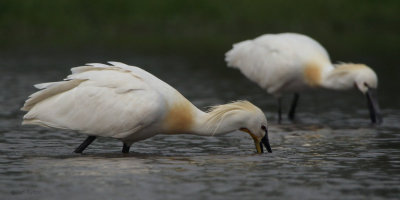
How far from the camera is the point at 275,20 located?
108 feet

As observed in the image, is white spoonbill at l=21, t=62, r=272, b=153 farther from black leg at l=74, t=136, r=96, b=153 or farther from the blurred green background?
the blurred green background

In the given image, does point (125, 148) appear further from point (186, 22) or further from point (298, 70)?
point (186, 22)

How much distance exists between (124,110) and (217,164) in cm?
123

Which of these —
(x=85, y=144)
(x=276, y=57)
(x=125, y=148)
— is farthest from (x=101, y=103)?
(x=276, y=57)

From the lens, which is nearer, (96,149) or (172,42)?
(96,149)

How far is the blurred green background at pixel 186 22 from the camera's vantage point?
32.9 metres

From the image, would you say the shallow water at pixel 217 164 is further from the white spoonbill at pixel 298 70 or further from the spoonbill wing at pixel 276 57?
the spoonbill wing at pixel 276 57

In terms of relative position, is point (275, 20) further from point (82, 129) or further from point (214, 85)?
point (82, 129)

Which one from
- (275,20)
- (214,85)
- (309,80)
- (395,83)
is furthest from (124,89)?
(275,20)

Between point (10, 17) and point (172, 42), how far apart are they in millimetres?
4971

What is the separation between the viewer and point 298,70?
17.7m

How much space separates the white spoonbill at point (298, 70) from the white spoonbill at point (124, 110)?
476 centimetres

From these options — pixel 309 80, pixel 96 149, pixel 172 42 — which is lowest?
pixel 96 149

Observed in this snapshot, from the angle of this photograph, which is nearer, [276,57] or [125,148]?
[125,148]
